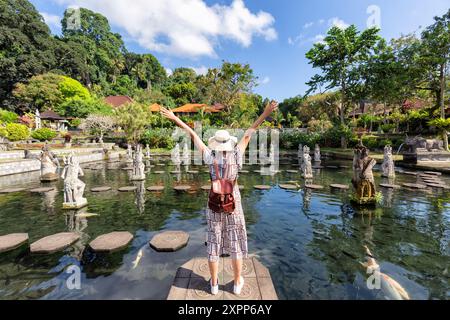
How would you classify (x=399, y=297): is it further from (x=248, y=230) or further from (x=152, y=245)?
(x=152, y=245)

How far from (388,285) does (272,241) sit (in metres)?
2.33

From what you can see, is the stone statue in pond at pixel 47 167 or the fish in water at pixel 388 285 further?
the stone statue in pond at pixel 47 167

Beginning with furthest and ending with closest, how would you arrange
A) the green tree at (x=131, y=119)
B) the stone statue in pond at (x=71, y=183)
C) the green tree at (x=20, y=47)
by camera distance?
the green tree at (x=20, y=47) → the green tree at (x=131, y=119) → the stone statue in pond at (x=71, y=183)

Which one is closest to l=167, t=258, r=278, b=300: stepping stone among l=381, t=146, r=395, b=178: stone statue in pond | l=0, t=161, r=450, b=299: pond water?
l=0, t=161, r=450, b=299: pond water

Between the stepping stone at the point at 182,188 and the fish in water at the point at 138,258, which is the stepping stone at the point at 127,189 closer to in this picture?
the stepping stone at the point at 182,188

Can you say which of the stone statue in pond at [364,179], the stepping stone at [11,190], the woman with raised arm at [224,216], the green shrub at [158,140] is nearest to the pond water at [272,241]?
the stone statue in pond at [364,179]

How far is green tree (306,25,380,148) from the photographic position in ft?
87.9

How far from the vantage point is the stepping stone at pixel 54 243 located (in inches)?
192

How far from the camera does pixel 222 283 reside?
136 inches

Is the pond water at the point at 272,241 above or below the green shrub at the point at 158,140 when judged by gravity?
below

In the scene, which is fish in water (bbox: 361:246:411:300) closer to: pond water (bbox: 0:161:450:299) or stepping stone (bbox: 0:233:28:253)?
pond water (bbox: 0:161:450:299)

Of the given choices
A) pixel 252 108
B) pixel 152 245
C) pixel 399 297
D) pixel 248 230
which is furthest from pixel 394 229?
pixel 252 108

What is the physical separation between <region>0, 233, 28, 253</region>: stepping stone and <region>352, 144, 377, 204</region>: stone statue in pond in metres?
9.63

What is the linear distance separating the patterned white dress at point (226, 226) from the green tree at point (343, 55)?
29149 millimetres
